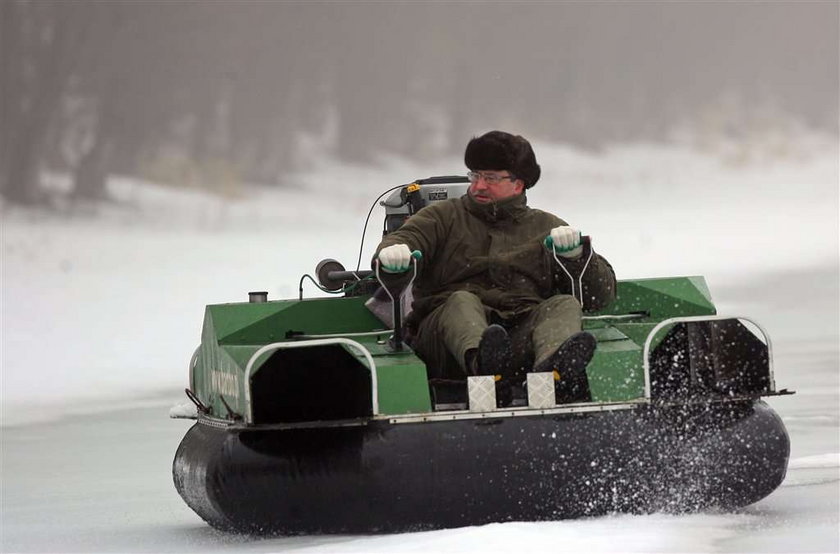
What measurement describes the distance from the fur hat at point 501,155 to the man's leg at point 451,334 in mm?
586

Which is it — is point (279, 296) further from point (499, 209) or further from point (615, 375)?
point (615, 375)

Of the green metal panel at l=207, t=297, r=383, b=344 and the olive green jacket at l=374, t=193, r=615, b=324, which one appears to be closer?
the olive green jacket at l=374, t=193, r=615, b=324

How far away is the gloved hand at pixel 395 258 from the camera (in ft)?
23.7

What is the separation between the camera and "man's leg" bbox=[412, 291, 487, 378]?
7070 millimetres

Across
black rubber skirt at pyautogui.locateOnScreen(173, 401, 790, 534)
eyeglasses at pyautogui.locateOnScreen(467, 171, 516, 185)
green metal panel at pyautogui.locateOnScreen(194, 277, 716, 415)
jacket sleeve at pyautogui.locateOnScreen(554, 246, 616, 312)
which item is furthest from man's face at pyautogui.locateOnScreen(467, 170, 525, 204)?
black rubber skirt at pyautogui.locateOnScreen(173, 401, 790, 534)

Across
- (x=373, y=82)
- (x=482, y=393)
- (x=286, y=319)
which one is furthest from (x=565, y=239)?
(x=373, y=82)

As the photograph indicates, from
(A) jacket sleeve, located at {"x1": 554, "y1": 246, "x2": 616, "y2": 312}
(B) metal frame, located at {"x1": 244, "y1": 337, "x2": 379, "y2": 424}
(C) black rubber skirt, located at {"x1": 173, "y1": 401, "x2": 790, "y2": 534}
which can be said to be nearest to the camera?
(B) metal frame, located at {"x1": 244, "y1": 337, "x2": 379, "y2": 424}

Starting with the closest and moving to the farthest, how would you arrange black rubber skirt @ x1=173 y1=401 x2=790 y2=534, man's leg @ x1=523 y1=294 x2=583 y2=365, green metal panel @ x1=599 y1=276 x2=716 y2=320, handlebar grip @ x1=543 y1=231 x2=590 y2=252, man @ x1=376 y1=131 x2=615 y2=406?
black rubber skirt @ x1=173 y1=401 x2=790 y2=534, man's leg @ x1=523 y1=294 x2=583 y2=365, man @ x1=376 y1=131 x2=615 y2=406, handlebar grip @ x1=543 y1=231 x2=590 y2=252, green metal panel @ x1=599 y1=276 x2=716 y2=320

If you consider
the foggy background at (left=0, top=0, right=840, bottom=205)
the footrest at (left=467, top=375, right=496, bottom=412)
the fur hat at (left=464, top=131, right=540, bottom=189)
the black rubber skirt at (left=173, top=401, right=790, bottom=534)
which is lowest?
the black rubber skirt at (left=173, top=401, right=790, bottom=534)

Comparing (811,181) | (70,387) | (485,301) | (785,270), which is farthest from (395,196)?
(811,181)

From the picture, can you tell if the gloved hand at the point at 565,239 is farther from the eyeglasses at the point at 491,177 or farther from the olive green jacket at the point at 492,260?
the eyeglasses at the point at 491,177

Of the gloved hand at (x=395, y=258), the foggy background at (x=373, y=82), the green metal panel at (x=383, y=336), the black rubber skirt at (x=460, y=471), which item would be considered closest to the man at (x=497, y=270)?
the gloved hand at (x=395, y=258)

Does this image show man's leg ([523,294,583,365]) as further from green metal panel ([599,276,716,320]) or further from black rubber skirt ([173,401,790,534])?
green metal panel ([599,276,716,320])

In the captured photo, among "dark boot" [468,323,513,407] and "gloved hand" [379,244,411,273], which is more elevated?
"gloved hand" [379,244,411,273]
